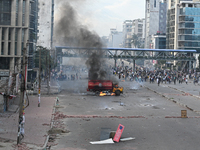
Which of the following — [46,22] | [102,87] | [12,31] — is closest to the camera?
[102,87]

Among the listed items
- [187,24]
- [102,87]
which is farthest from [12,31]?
[187,24]

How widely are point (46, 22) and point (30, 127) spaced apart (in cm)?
7745

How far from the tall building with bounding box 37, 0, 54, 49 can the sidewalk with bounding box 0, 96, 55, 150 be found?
66074 mm

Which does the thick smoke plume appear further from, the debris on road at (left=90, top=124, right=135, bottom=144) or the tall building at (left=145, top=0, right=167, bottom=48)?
the tall building at (left=145, top=0, right=167, bottom=48)

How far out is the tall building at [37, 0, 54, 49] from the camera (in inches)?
3585

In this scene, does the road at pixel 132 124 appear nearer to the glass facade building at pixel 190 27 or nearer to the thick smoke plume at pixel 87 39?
the thick smoke plume at pixel 87 39

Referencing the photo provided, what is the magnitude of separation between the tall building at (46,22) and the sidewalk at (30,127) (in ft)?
217

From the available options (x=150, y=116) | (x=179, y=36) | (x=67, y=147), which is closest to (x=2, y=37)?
(x=150, y=116)

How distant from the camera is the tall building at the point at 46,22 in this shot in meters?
91.1

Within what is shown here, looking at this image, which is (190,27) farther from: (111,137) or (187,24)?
(111,137)

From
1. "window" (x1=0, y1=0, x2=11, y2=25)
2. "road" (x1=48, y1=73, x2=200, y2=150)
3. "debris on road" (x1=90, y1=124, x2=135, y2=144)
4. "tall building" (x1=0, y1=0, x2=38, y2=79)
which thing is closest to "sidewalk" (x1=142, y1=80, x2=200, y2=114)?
"road" (x1=48, y1=73, x2=200, y2=150)

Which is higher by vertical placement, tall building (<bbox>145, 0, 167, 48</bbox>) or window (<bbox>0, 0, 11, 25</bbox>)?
tall building (<bbox>145, 0, 167, 48</bbox>)

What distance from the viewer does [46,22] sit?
9362 cm

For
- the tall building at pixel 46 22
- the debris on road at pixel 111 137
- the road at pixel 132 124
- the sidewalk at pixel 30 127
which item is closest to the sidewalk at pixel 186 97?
the road at pixel 132 124
